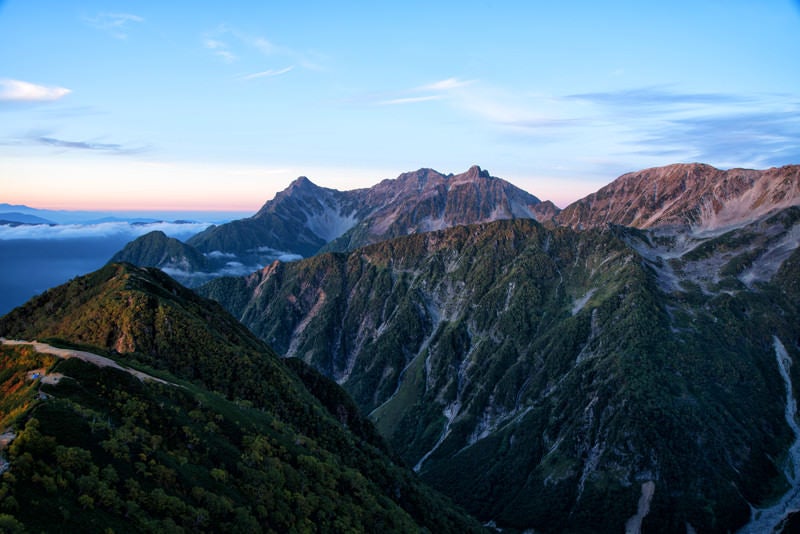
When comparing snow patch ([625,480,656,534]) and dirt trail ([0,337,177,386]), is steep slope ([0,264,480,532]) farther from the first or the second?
snow patch ([625,480,656,534])

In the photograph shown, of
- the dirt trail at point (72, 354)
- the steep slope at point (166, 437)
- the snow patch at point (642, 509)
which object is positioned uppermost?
the dirt trail at point (72, 354)

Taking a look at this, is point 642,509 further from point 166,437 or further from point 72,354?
point 72,354

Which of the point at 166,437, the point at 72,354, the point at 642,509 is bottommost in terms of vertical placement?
the point at 642,509

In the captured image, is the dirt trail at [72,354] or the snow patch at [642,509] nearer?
the dirt trail at [72,354]

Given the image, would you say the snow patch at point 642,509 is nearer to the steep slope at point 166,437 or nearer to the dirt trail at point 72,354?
the steep slope at point 166,437

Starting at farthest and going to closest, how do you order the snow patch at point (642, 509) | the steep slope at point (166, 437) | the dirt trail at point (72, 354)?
the snow patch at point (642, 509) → the dirt trail at point (72, 354) → the steep slope at point (166, 437)

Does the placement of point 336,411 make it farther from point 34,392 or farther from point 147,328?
point 34,392

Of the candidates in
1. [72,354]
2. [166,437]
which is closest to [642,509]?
[166,437]

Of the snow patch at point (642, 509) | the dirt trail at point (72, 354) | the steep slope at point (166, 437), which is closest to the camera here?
the steep slope at point (166, 437)

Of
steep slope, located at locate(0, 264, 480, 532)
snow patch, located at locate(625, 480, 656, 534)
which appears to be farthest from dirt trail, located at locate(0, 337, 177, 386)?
snow patch, located at locate(625, 480, 656, 534)

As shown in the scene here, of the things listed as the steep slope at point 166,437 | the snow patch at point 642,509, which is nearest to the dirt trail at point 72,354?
the steep slope at point 166,437
